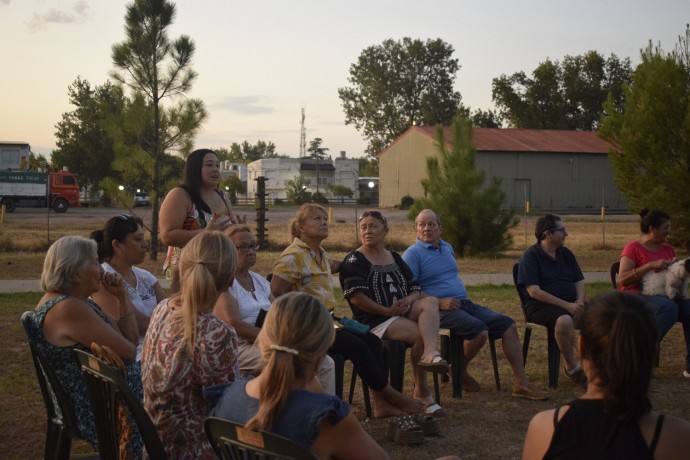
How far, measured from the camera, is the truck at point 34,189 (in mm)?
36781

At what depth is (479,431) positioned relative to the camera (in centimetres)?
494

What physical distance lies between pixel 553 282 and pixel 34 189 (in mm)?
35464

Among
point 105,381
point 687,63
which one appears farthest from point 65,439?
point 687,63

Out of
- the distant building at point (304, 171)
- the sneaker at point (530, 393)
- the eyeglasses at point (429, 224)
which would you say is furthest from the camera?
the distant building at point (304, 171)

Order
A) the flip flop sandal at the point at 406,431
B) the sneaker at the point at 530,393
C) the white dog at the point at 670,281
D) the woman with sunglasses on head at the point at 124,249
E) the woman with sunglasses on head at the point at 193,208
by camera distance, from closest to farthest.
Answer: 1. the woman with sunglasses on head at the point at 124,249
2. the flip flop sandal at the point at 406,431
3. the woman with sunglasses on head at the point at 193,208
4. the sneaker at the point at 530,393
5. the white dog at the point at 670,281

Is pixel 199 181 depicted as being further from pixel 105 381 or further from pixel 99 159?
pixel 99 159

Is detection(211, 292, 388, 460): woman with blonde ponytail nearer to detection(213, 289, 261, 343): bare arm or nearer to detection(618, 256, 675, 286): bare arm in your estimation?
detection(213, 289, 261, 343): bare arm

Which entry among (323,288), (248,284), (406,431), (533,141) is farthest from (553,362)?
(533,141)

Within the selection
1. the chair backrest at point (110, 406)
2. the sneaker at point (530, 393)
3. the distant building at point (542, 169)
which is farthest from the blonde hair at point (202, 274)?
the distant building at point (542, 169)

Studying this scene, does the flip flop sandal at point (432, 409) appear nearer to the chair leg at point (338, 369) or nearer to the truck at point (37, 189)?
the chair leg at point (338, 369)

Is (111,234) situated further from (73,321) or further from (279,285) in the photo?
(73,321)

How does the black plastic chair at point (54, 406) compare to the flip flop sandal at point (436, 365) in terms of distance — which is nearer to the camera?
the black plastic chair at point (54, 406)

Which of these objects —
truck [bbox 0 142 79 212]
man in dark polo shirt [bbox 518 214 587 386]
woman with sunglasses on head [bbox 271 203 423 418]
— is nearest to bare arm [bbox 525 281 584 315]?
man in dark polo shirt [bbox 518 214 587 386]

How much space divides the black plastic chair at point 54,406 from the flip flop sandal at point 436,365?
2403 mm
